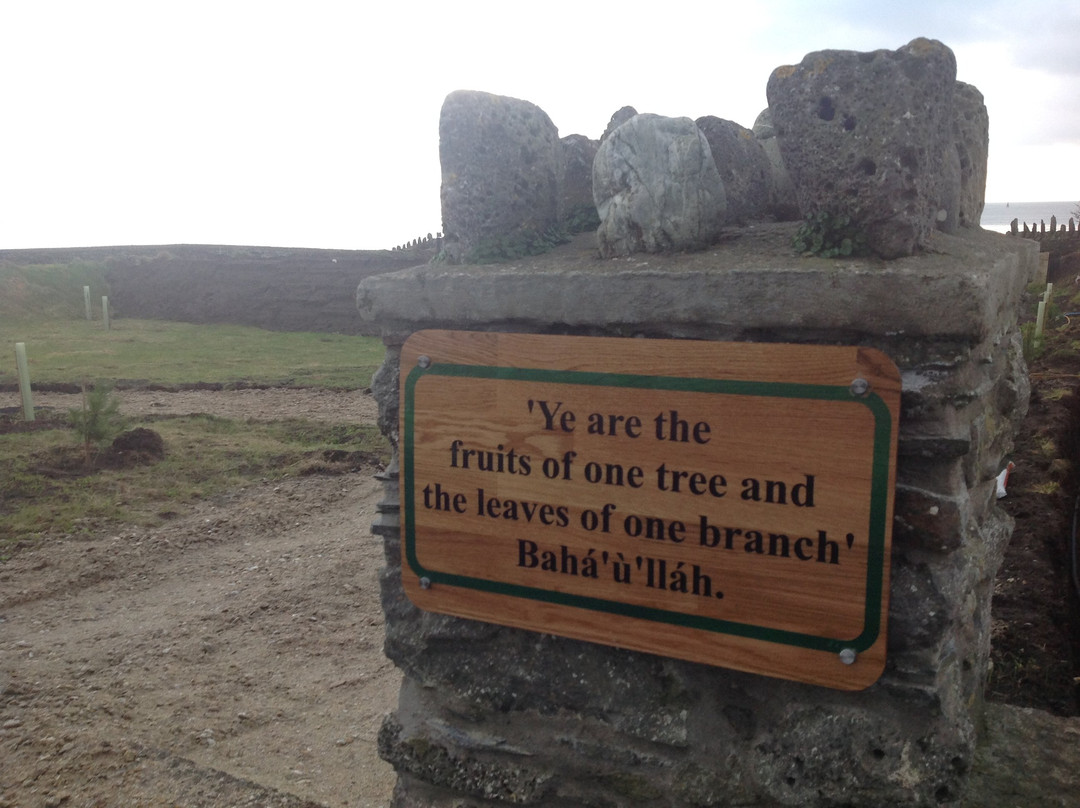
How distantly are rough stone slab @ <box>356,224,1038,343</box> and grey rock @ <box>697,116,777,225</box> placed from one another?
189 mm

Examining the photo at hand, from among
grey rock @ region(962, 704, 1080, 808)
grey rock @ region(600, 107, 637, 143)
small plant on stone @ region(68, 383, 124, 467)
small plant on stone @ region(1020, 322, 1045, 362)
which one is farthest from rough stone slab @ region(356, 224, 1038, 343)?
small plant on stone @ region(1020, 322, 1045, 362)

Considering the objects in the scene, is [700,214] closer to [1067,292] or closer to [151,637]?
[151,637]

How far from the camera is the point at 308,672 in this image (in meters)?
3.89

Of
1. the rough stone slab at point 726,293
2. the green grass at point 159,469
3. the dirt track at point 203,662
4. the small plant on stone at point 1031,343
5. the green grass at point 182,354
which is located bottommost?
the dirt track at point 203,662

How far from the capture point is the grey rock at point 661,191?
2.05 metres

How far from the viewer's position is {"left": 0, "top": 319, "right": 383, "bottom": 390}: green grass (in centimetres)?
1148

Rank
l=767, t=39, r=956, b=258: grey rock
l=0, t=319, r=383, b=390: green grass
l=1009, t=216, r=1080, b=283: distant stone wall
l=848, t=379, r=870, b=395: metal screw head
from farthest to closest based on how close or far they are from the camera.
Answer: l=1009, t=216, r=1080, b=283: distant stone wall
l=0, t=319, r=383, b=390: green grass
l=767, t=39, r=956, b=258: grey rock
l=848, t=379, r=870, b=395: metal screw head

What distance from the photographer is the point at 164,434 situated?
812 centimetres

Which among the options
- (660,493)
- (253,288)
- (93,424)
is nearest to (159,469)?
(93,424)

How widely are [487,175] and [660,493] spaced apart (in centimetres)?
98

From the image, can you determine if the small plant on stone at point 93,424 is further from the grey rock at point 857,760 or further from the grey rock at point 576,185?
the grey rock at point 857,760

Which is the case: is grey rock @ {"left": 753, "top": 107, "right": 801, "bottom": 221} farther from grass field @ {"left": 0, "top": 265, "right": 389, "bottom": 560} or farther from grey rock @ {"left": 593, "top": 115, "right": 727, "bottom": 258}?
grass field @ {"left": 0, "top": 265, "right": 389, "bottom": 560}

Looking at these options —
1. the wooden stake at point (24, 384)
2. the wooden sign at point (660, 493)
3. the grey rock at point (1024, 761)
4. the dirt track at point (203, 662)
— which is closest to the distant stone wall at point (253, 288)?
the wooden stake at point (24, 384)

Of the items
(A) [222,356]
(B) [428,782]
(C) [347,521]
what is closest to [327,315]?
(A) [222,356]
